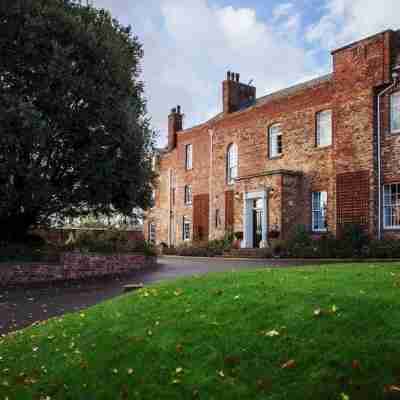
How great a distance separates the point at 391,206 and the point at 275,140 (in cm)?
860

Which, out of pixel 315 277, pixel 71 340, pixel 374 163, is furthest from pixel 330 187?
pixel 71 340

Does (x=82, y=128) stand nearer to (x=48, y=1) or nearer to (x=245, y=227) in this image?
(x=48, y=1)

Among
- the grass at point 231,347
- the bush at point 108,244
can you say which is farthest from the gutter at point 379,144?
the grass at point 231,347

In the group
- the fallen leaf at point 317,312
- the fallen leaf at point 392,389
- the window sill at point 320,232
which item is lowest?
the fallen leaf at point 392,389

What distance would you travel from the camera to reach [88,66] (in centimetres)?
1767

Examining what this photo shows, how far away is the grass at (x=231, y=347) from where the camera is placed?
16.8 ft

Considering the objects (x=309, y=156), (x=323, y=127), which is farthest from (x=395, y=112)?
(x=309, y=156)

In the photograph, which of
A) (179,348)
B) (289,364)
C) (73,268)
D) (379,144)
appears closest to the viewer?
(289,364)

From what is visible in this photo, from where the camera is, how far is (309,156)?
26906 mm

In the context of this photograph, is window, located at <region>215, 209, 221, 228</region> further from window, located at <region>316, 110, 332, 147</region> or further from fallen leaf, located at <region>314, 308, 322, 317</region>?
fallen leaf, located at <region>314, 308, 322, 317</region>

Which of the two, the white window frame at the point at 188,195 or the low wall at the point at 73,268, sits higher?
the white window frame at the point at 188,195

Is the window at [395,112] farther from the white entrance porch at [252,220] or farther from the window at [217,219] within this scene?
the window at [217,219]

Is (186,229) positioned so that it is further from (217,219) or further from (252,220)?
(252,220)

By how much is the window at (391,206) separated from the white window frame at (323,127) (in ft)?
13.8
